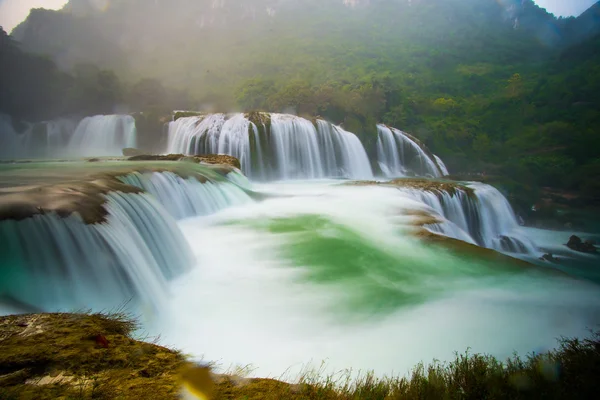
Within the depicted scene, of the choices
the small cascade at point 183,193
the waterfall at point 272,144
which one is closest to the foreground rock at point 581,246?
the waterfall at point 272,144

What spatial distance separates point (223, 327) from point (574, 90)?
40903 millimetres

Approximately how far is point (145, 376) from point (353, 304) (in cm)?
325

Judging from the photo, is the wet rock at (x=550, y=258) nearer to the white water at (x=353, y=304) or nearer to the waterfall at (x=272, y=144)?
the white water at (x=353, y=304)

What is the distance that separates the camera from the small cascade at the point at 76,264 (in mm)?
3453

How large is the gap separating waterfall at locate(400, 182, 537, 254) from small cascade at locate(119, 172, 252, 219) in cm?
684

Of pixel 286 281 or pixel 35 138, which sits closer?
pixel 286 281

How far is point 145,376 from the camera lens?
202 cm

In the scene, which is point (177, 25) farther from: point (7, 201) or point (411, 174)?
point (7, 201)

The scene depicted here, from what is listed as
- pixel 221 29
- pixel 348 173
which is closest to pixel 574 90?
pixel 348 173

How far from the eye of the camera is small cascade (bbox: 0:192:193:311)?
3.45 meters

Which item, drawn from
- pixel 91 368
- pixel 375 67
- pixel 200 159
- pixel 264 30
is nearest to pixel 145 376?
pixel 91 368

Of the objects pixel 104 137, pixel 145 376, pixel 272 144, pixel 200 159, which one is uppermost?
pixel 104 137

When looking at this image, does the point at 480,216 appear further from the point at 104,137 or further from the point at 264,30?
the point at 264,30

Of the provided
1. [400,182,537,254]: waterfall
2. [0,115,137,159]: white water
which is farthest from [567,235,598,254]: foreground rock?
[0,115,137,159]: white water
